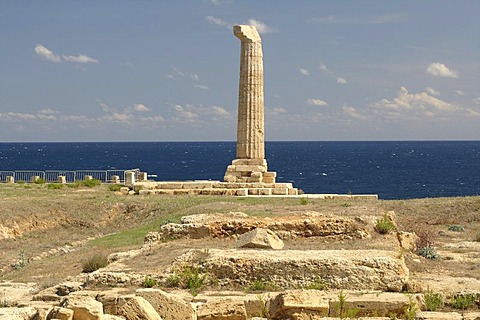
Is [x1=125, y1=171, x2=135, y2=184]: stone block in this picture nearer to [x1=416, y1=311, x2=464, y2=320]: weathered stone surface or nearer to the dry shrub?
the dry shrub

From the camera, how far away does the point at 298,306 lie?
33.8ft

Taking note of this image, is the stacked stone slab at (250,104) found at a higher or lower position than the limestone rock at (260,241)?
higher

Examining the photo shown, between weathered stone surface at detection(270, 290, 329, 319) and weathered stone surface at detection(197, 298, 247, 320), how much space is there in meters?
0.51

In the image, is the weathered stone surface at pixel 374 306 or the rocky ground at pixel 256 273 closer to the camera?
the rocky ground at pixel 256 273

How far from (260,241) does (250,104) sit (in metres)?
22.5

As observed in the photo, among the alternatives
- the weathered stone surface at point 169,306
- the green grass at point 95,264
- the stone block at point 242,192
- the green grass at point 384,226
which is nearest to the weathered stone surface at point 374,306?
the weathered stone surface at point 169,306

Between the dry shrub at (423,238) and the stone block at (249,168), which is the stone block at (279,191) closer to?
the stone block at (249,168)

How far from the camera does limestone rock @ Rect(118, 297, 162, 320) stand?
9.76 meters

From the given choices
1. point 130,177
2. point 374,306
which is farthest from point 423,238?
point 130,177

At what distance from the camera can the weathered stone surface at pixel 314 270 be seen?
12320mm

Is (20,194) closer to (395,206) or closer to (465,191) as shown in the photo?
(395,206)

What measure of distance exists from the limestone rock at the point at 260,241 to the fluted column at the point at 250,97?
21578 mm

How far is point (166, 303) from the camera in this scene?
10281mm

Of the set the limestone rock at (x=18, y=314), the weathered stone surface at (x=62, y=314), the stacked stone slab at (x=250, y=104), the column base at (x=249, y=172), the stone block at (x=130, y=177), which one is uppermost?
the stacked stone slab at (x=250, y=104)
